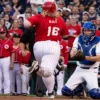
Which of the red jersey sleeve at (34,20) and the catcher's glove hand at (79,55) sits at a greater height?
the red jersey sleeve at (34,20)

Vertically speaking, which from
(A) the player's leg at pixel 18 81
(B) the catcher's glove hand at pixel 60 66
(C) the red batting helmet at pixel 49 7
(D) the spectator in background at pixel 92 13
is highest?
(D) the spectator in background at pixel 92 13

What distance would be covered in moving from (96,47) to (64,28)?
722mm

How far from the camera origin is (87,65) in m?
9.91

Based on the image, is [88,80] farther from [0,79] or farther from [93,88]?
[0,79]

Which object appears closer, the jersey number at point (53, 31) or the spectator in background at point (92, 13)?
the jersey number at point (53, 31)

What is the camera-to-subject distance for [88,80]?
9719 mm

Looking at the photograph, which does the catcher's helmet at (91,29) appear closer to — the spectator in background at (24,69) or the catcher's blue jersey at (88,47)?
the catcher's blue jersey at (88,47)

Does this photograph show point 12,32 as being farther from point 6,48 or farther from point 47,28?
point 47,28

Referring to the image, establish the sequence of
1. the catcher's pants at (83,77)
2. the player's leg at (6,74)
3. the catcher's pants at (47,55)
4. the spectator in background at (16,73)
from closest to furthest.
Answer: the catcher's pants at (47,55), the catcher's pants at (83,77), the player's leg at (6,74), the spectator in background at (16,73)

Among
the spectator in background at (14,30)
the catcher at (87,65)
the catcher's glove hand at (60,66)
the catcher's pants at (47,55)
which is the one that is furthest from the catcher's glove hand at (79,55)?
the spectator in background at (14,30)

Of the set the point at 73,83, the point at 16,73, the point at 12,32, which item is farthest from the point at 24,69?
the point at 73,83

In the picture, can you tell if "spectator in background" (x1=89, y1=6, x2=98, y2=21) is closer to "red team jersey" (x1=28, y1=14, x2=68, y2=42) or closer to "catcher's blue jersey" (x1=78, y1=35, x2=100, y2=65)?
"catcher's blue jersey" (x1=78, y1=35, x2=100, y2=65)

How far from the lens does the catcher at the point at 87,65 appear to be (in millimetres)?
9695

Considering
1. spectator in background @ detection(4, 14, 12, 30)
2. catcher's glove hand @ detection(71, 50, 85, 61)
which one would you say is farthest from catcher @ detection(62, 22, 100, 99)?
spectator in background @ detection(4, 14, 12, 30)
